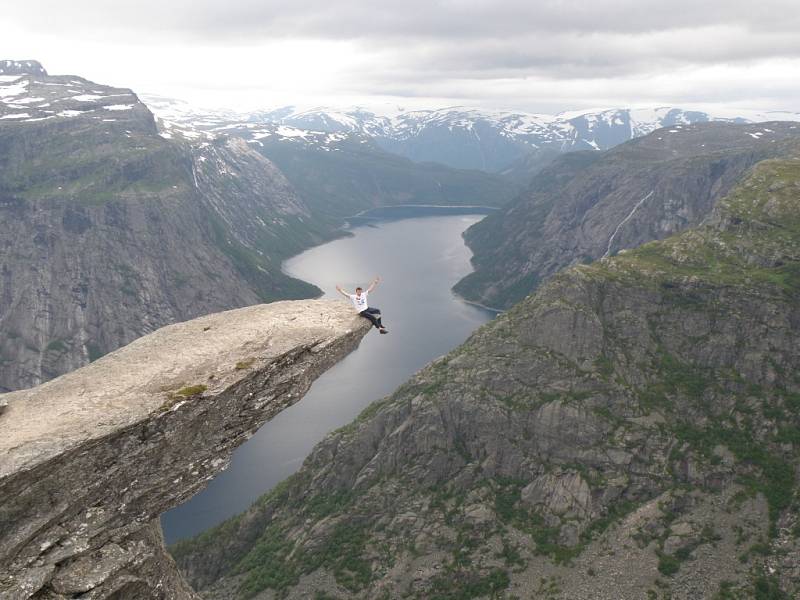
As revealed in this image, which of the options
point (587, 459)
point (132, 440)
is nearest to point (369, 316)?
point (132, 440)

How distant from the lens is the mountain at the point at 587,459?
287 feet

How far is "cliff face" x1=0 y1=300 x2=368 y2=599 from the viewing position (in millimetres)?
23781

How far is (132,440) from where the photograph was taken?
26.4 m

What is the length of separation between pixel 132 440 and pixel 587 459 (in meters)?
95.3

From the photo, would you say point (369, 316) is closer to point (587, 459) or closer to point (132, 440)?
point (132, 440)

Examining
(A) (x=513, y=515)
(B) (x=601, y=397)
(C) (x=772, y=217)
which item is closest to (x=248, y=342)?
(A) (x=513, y=515)

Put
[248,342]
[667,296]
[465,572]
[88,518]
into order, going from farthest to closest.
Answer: [667,296] < [465,572] < [248,342] < [88,518]

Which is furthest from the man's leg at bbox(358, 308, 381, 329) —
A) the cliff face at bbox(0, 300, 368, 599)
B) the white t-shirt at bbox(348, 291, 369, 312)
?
the cliff face at bbox(0, 300, 368, 599)

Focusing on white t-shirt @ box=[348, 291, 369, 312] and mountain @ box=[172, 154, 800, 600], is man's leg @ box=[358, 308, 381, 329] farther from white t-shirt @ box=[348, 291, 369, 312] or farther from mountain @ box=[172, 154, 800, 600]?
mountain @ box=[172, 154, 800, 600]

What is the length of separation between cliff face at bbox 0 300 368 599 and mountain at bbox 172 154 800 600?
7321 cm

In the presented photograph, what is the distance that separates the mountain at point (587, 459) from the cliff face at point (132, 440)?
73.2 m

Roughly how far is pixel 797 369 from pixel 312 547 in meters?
101

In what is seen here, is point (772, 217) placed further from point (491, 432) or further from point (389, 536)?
point (389, 536)

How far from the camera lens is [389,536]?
3986 inches
